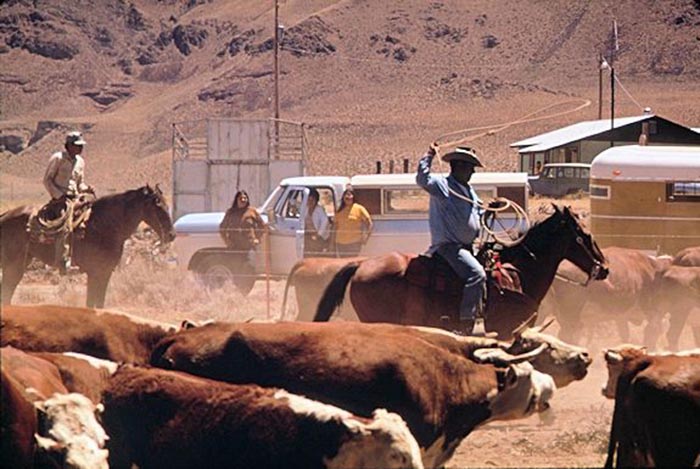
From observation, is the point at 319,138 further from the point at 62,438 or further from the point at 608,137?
the point at 62,438

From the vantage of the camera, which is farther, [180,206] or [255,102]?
[255,102]

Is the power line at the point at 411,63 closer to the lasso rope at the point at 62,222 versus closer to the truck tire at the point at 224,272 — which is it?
the truck tire at the point at 224,272

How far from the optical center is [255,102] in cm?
10956

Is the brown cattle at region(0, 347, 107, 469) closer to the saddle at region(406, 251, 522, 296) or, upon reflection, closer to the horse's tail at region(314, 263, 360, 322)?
the saddle at region(406, 251, 522, 296)

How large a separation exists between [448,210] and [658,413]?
3752 millimetres

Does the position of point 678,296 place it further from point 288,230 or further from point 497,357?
point 497,357

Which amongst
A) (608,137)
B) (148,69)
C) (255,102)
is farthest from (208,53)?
(608,137)

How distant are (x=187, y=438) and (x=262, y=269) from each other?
12807mm

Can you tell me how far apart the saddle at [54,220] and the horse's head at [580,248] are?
20.7 feet

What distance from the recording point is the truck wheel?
66.6 feet

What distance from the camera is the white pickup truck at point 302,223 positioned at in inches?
810

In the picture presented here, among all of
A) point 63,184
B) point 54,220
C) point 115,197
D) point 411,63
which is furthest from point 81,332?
point 411,63

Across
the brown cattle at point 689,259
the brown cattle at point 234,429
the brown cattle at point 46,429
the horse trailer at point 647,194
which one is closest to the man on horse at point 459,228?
the brown cattle at point 234,429

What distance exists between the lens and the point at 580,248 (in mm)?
13562
